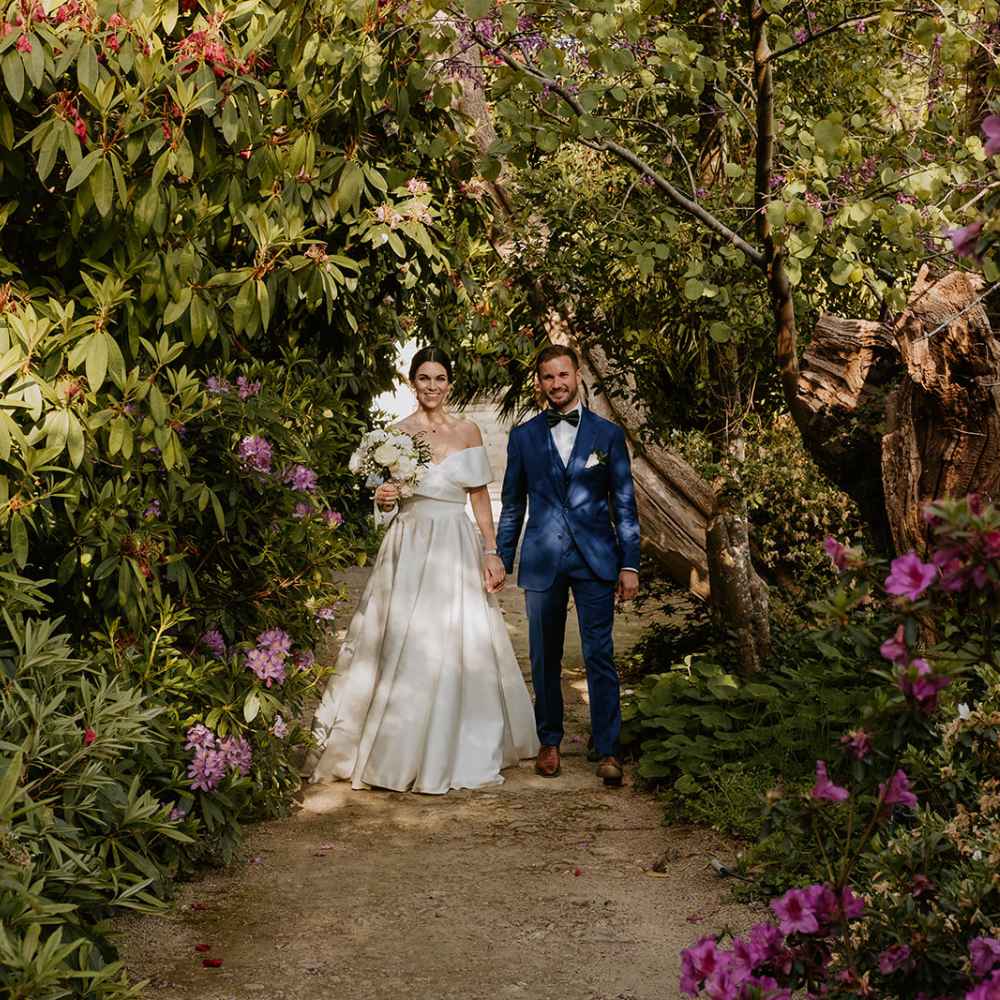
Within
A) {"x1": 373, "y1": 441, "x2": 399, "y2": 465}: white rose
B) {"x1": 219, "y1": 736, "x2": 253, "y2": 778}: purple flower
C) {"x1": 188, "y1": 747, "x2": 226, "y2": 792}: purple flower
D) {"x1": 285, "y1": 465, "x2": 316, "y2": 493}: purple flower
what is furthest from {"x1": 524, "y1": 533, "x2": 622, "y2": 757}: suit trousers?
{"x1": 188, "y1": 747, "x2": 226, "y2": 792}: purple flower

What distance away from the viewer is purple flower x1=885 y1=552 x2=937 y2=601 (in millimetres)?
2092

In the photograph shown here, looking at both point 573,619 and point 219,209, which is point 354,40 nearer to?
point 219,209

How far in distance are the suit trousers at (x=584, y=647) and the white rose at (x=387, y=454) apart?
948mm

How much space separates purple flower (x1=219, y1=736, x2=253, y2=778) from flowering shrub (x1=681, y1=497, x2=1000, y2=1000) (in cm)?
260

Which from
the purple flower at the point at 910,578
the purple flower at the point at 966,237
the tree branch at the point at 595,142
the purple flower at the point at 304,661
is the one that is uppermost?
the tree branch at the point at 595,142

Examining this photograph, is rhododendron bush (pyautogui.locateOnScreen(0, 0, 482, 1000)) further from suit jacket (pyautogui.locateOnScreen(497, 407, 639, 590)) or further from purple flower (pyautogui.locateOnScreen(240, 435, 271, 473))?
suit jacket (pyautogui.locateOnScreen(497, 407, 639, 590))

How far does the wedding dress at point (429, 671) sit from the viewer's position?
6.27m

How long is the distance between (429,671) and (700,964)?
4.01 meters

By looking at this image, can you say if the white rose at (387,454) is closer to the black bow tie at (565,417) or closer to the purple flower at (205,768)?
the black bow tie at (565,417)

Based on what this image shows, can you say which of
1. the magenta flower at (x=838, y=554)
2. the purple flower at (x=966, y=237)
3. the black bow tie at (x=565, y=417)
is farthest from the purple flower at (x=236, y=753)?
the purple flower at (x=966, y=237)

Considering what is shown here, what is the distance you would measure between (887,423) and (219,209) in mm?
2478

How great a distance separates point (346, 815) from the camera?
5777mm

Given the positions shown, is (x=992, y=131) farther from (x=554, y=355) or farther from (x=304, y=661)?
(x=554, y=355)

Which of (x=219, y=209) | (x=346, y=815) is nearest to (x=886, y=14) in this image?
(x=219, y=209)
